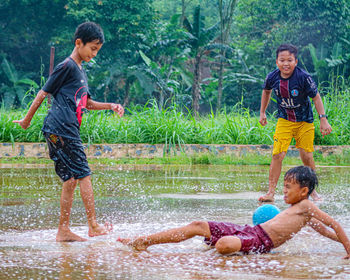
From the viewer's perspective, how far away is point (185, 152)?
36.3 feet

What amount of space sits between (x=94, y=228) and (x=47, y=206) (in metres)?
1.52

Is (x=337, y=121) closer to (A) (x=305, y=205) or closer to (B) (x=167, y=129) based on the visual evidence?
(B) (x=167, y=129)

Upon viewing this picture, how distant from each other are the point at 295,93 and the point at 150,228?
260 cm

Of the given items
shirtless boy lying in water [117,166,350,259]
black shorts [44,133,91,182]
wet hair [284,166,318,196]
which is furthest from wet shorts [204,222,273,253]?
black shorts [44,133,91,182]

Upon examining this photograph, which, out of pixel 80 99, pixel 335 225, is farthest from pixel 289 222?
pixel 80 99

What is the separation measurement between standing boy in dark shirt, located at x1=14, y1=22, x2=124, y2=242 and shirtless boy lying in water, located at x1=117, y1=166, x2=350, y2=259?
462mm

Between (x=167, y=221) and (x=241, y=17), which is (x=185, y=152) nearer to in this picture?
(x=167, y=221)

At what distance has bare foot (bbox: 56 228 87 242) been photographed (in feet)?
12.1

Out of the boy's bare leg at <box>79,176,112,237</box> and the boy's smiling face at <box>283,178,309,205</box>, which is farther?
the boy's bare leg at <box>79,176,112,237</box>

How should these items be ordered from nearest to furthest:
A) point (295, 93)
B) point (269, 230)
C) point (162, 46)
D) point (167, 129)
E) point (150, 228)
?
point (269, 230) → point (150, 228) → point (295, 93) → point (167, 129) → point (162, 46)

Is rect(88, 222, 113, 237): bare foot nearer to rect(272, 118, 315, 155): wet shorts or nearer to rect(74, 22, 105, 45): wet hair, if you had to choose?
rect(74, 22, 105, 45): wet hair

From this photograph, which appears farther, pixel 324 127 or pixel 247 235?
pixel 324 127

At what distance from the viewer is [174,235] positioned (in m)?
3.35

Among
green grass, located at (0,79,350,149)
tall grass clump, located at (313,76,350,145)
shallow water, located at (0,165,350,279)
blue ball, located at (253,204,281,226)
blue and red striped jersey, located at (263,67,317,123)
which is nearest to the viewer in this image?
shallow water, located at (0,165,350,279)
